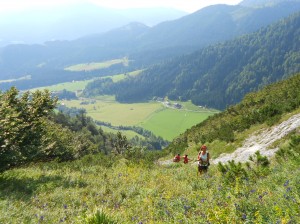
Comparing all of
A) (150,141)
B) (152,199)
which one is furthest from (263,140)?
(150,141)

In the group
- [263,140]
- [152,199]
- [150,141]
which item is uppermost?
[152,199]

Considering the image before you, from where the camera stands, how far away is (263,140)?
814 inches

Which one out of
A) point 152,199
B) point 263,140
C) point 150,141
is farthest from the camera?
point 150,141

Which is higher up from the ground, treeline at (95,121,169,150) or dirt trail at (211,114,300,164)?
dirt trail at (211,114,300,164)

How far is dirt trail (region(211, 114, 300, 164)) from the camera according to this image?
61.6 feet

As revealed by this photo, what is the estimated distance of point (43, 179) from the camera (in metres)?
14.3

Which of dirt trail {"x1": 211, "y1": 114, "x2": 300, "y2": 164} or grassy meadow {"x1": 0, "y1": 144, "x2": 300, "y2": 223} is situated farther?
dirt trail {"x1": 211, "y1": 114, "x2": 300, "y2": 164}

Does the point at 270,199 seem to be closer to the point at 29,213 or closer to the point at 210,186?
the point at 210,186

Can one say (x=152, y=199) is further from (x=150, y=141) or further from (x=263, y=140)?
(x=150, y=141)

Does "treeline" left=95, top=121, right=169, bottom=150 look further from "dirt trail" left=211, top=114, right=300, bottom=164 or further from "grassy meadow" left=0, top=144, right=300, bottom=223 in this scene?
"grassy meadow" left=0, top=144, right=300, bottom=223

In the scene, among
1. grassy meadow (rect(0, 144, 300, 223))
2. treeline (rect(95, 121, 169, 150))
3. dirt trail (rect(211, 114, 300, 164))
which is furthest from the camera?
treeline (rect(95, 121, 169, 150))

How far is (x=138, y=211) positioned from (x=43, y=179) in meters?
6.98

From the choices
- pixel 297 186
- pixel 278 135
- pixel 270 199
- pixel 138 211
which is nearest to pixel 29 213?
pixel 138 211

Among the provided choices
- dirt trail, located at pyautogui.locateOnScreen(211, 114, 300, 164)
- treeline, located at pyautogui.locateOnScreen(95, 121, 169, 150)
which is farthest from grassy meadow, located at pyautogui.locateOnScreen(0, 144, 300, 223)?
treeline, located at pyautogui.locateOnScreen(95, 121, 169, 150)
